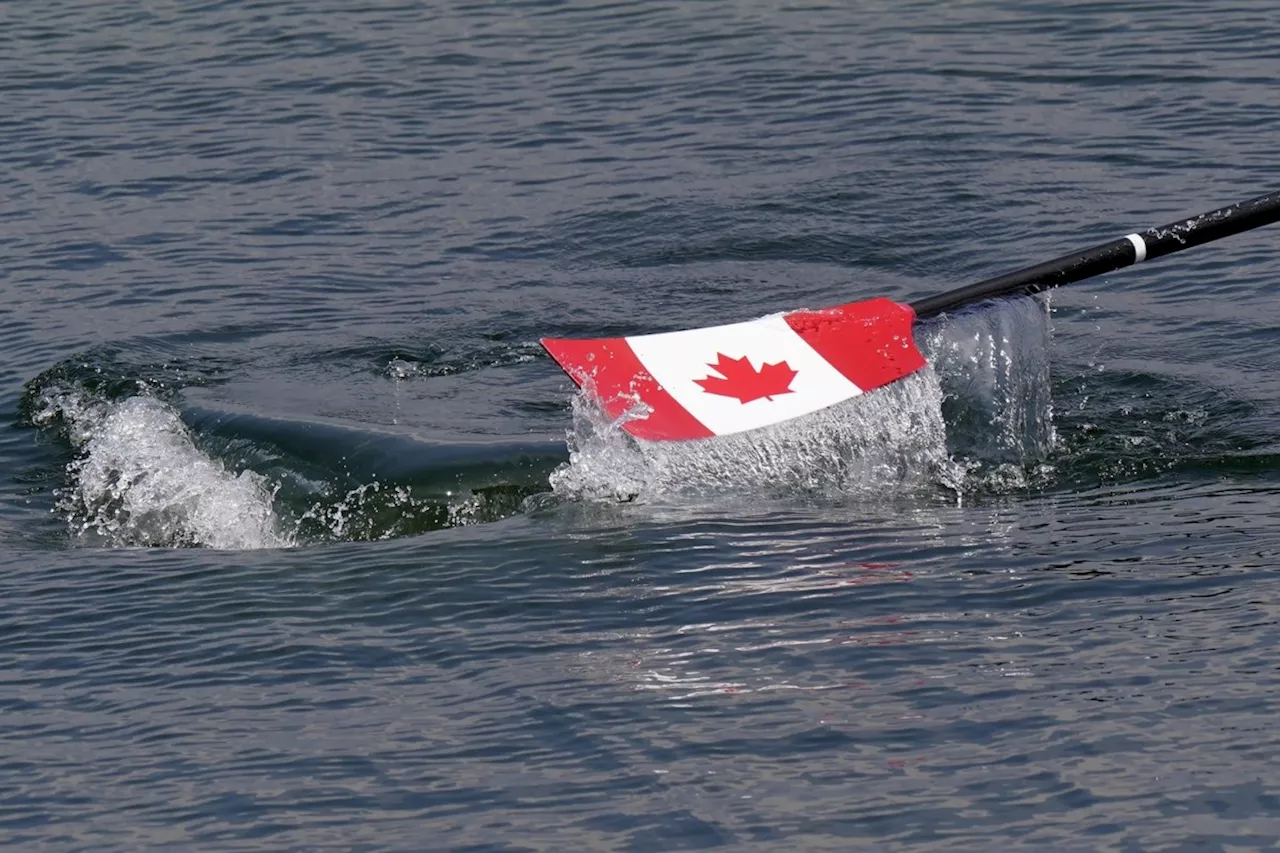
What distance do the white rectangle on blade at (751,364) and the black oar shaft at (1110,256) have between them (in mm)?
605

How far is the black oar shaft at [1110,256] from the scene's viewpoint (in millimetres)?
8508

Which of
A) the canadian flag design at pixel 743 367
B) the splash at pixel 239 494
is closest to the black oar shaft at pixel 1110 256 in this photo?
the canadian flag design at pixel 743 367

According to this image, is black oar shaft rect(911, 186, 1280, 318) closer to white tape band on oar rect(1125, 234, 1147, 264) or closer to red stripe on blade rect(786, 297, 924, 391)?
white tape band on oar rect(1125, 234, 1147, 264)

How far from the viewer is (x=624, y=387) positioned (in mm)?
8445

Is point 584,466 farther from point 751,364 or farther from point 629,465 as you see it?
point 751,364

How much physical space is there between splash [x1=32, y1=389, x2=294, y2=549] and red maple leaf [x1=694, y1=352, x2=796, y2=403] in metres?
1.87

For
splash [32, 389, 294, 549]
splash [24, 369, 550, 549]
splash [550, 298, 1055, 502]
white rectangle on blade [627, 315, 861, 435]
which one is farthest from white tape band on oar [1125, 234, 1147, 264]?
splash [32, 389, 294, 549]

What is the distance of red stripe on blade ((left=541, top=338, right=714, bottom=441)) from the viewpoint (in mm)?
8242

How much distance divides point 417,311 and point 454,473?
3.05 meters

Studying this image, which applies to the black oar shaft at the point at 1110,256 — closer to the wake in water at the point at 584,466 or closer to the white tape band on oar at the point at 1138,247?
the white tape band on oar at the point at 1138,247

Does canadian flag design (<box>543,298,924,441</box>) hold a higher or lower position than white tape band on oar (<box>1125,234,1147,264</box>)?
lower

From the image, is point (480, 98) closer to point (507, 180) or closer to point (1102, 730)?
point (507, 180)

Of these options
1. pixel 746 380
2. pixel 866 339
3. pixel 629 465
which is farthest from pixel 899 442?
pixel 629 465

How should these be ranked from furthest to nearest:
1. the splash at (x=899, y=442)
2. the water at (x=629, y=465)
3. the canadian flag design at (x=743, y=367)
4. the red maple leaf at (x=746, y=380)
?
→ 1. the red maple leaf at (x=746, y=380)
2. the canadian flag design at (x=743, y=367)
3. the splash at (x=899, y=442)
4. the water at (x=629, y=465)
